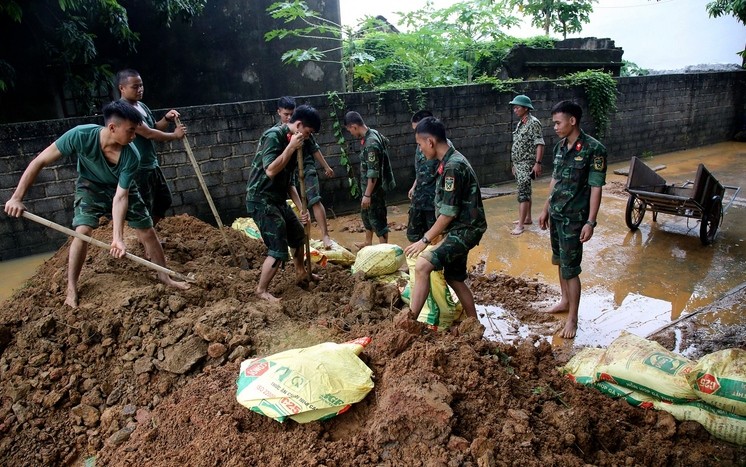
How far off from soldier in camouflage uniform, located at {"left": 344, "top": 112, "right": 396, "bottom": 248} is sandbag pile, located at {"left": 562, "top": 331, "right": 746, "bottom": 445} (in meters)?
3.02

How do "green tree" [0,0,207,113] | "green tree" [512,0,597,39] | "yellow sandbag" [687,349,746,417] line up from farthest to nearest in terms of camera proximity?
"green tree" [512,0,597,39] < "green tree" [0,0,207,113] < "yellow sandbag" [687,349,746,417]

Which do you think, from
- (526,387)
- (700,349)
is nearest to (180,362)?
(526,387)

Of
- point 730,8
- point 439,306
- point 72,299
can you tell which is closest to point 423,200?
point 439,306

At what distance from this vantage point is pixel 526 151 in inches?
262

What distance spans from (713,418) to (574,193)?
6.13ft

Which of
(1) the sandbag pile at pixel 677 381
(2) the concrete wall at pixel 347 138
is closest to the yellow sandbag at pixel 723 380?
(1) the sandbag pile at pixel 677 381

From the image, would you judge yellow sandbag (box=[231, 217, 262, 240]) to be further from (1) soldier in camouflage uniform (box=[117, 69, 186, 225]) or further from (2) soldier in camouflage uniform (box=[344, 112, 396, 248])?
(2) soldier in camouflage uniform (box=[344, 112, 396, 248])

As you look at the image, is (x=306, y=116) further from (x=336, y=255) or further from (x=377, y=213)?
(x=377, y=213)

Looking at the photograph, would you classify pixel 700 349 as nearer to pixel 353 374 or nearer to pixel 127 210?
pixel 353 374

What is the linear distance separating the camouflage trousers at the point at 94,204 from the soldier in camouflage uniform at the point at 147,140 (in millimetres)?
703

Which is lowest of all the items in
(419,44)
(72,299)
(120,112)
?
(72,299)

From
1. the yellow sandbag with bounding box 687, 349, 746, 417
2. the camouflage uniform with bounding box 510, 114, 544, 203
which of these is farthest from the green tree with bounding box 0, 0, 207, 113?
the yellow sandbag with bounding box 687, 349, 746, 417

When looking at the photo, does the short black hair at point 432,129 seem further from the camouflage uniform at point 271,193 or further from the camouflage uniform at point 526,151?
the camouflage uniform at point 526,151

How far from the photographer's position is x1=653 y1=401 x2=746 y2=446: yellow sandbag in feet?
8.09
